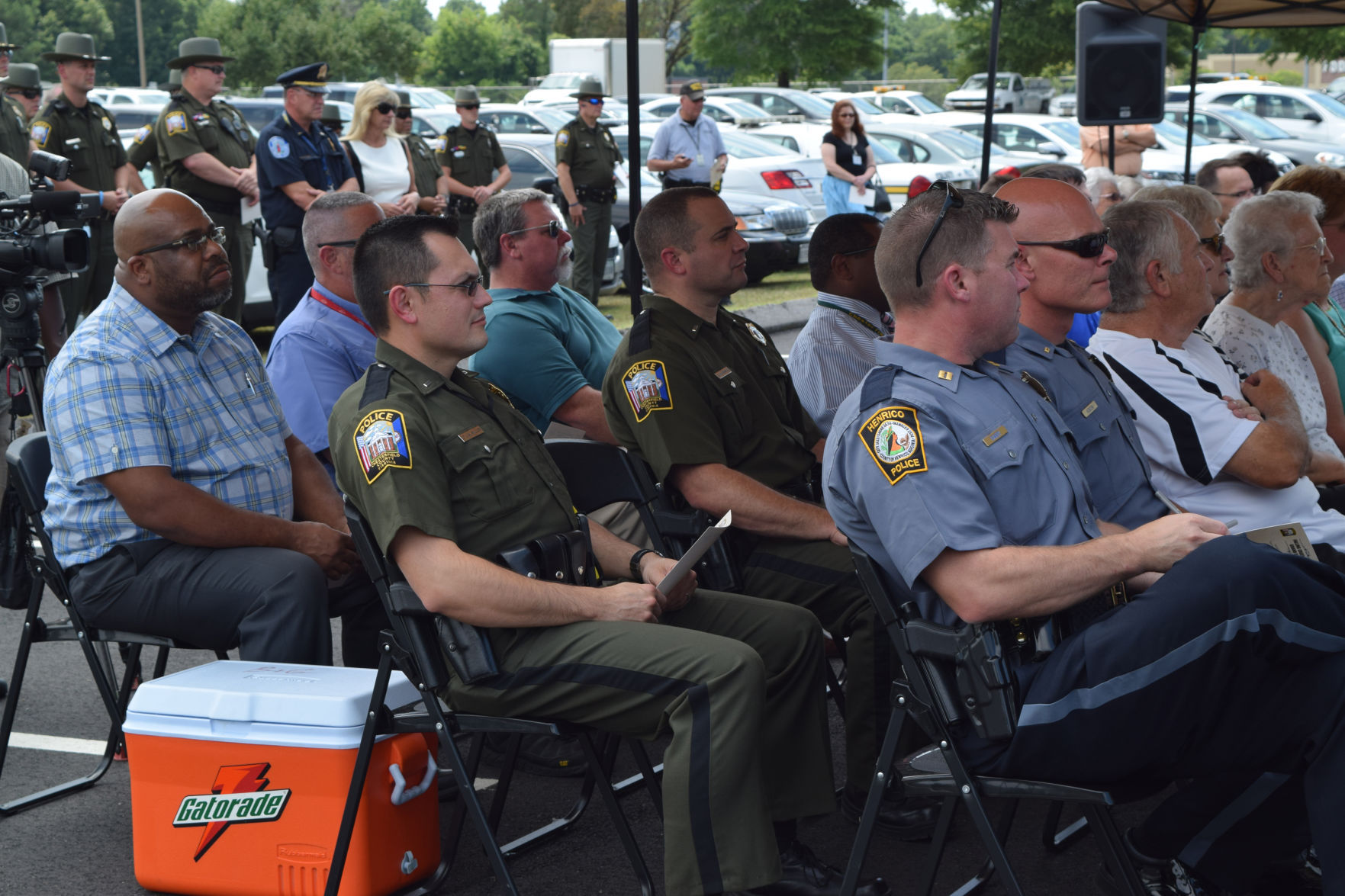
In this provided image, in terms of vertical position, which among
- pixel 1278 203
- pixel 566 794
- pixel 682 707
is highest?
pixel 1278 203

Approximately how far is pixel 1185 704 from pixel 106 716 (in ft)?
10.4

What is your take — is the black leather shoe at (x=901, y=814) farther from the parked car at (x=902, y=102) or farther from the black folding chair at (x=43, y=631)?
the parked car at (x=902, y=102)

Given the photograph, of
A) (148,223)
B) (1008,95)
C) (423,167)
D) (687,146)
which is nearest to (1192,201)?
(148,223)

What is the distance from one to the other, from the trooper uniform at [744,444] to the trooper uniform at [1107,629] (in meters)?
0.80

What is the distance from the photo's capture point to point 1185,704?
2.31 meters

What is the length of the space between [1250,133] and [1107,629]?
21828mm

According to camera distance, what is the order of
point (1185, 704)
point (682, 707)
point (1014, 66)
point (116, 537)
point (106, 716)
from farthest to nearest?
1. point (1014, 66)
2. point (106, 716)
3. point (116, 537)
4. point (682, 707)
5. point (1185, 704)

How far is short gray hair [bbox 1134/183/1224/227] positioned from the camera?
14.3 feet

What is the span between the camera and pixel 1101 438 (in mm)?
3115

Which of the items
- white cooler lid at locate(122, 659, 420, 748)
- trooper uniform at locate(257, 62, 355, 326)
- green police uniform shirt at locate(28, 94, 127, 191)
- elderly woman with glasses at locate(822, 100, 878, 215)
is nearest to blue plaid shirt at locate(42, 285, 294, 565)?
white cooler lid at locate(122, 659, 420, 748)

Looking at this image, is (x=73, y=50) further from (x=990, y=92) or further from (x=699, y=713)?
(x=699, y=713)

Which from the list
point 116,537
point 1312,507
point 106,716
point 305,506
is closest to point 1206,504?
point 1312,507

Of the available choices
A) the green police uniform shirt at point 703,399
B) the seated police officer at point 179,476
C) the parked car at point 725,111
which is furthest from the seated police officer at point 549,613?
the parked car at point 725,111

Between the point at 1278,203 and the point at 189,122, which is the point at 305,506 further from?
the point at 189,122
